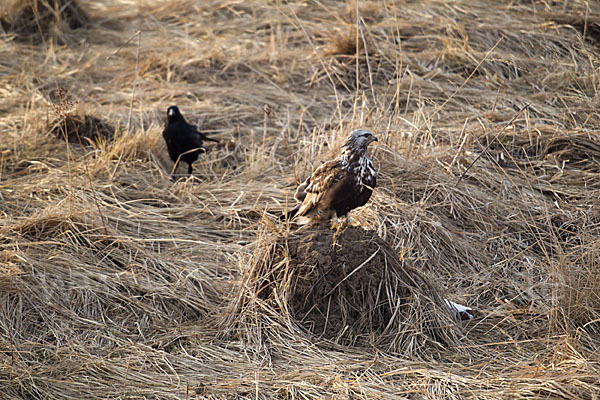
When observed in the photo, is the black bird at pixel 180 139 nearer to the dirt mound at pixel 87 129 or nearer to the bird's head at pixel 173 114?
the bird's head at pixel 173 114

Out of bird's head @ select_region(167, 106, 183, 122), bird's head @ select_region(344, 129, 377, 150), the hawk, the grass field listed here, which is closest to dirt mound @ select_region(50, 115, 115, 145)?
the grass field

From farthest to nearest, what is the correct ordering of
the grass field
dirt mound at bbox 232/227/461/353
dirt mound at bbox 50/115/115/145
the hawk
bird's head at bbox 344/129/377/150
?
dirt mound at bbox 50/115/115/145 < bird's head at bbox 344/129/377/150 < the hawk < dirt mound at bbox 232/227/461/353 < the grass field

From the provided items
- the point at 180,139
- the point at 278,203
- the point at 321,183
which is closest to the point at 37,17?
the point at 180,139

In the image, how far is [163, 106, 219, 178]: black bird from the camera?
5785 millimetres

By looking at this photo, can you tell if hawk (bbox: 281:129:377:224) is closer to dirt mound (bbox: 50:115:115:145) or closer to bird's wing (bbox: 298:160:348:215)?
bird's wing (bbox: 298:160:348:215)

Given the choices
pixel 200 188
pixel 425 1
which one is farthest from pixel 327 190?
pixel 425 1

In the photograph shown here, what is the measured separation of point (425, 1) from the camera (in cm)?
821

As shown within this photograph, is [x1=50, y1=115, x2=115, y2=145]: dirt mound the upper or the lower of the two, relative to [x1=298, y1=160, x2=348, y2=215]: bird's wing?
lower

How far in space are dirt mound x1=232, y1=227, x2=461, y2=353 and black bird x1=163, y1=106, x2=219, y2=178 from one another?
7.96ft

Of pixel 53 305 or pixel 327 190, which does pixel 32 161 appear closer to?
pixel 53 305

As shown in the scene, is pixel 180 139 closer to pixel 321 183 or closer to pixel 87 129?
pixel 87 129

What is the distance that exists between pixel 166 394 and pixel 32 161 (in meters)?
3.38

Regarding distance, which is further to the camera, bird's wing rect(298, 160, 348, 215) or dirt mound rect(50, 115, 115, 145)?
dirt mound rect(50, 115, 115, 145)

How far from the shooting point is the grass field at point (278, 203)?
10.7 feet
